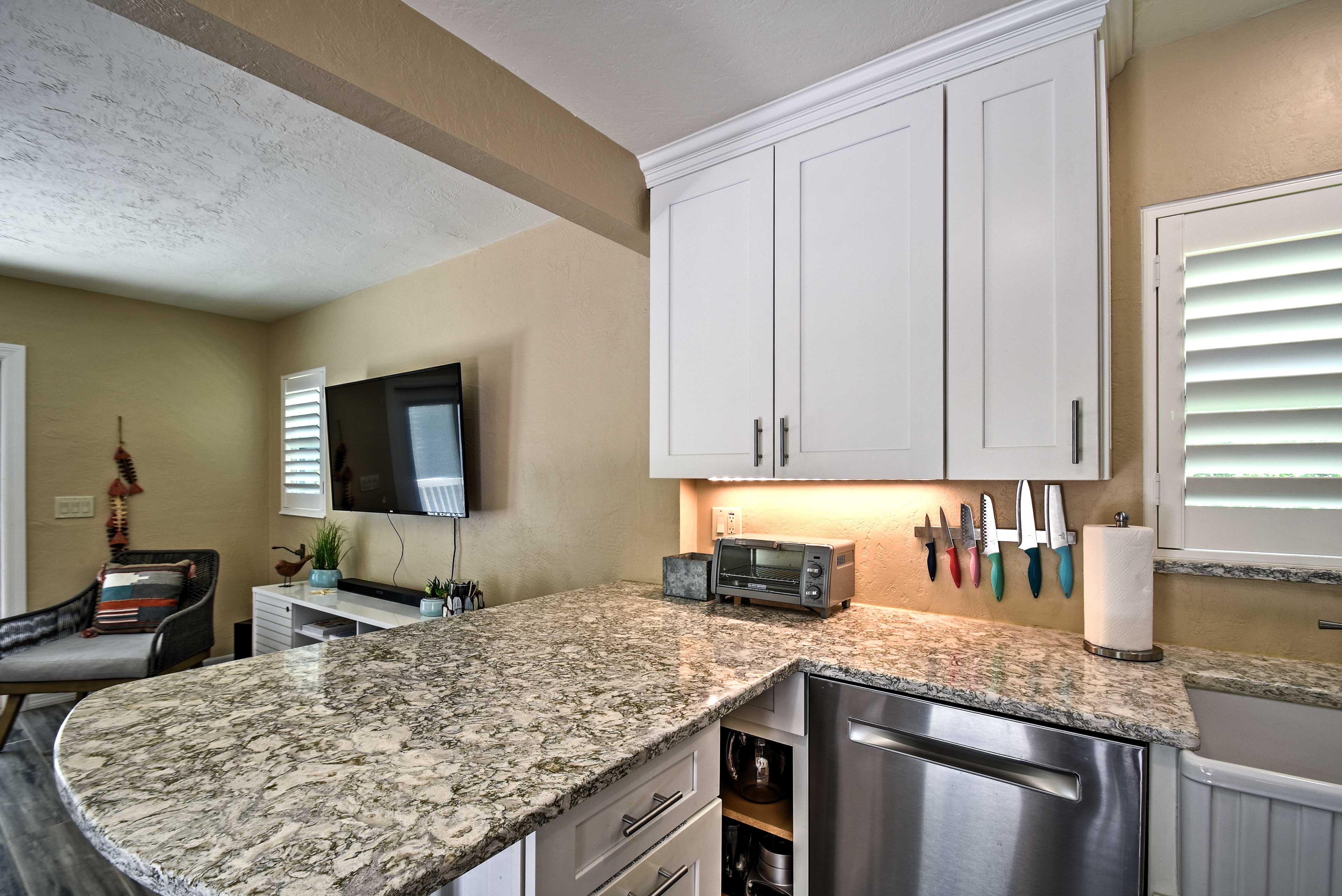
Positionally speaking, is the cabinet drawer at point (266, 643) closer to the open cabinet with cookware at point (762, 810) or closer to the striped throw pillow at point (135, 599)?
the striped throw pillow at point (135, 599)

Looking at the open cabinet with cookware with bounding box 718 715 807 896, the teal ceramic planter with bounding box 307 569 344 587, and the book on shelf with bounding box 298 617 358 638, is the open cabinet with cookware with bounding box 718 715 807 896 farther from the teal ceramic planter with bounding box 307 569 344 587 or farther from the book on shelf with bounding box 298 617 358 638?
the teal ceramic planter with bounding box 307 569 344 587

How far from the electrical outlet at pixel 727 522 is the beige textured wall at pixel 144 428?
3.77 metres

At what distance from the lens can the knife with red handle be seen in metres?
1.80

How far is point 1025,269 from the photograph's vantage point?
148cm

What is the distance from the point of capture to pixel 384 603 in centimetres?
334

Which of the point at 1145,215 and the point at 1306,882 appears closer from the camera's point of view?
the point at 1306,882

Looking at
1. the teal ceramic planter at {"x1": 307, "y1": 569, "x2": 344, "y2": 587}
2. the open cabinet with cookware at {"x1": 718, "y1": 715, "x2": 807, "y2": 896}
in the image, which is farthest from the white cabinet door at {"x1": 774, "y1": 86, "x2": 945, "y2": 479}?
the teal ceramic planter at {"x1": 307, "y1": 569, "x2": 344, "y2": 587}

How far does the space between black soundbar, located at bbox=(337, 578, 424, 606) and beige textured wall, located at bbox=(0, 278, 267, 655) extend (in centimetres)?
124

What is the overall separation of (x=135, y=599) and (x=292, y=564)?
749mm

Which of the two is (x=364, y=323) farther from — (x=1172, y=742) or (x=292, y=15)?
(x=1172, y=742)

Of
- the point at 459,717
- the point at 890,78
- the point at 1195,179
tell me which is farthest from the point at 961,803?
the point at 890,78

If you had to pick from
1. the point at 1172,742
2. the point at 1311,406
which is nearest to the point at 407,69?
the point at 1172,742

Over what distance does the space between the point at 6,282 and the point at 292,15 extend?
377cm

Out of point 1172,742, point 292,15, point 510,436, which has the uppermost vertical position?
point 292,15
